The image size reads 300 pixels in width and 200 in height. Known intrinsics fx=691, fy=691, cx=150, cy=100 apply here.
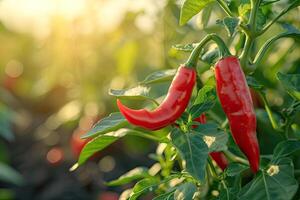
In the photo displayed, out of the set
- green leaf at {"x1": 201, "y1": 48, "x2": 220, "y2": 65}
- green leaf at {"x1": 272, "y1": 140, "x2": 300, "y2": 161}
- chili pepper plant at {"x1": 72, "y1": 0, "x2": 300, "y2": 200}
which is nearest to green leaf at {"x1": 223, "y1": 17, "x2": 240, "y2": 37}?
chili pepper plant at {"x1": 72, "y1": 0, "x2": 300, "y2": 200}

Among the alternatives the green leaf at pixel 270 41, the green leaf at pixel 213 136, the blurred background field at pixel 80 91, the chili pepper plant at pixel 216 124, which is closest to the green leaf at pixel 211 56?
the chili pepper plant at pixel 216 124

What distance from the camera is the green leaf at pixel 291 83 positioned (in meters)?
1.67

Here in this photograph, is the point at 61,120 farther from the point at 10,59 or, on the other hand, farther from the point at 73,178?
the point at 10,59

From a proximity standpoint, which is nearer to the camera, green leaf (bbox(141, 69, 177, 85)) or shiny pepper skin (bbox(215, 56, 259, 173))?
shiny pepper skin (bbox(215, 56, 259, 173))

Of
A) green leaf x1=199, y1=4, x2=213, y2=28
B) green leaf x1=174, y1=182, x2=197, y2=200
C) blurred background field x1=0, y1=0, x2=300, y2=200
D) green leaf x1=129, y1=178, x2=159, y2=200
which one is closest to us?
green leaf x1=174, y1=182, x2=197, y2=200

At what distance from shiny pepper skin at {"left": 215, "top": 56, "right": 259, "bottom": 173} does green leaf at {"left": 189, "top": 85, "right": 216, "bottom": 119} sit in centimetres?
3

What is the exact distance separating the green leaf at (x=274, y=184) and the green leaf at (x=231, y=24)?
330 mm

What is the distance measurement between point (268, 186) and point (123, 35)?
9.98ft

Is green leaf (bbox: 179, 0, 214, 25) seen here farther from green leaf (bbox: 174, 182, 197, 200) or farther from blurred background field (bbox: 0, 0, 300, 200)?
blurred background field (bbox: 0, 0, 300, 200)

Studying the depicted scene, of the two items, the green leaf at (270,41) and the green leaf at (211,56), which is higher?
the green leaf at (270,41)

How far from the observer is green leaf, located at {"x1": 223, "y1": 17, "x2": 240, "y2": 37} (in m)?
1.55

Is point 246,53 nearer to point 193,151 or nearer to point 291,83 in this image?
point 291,83

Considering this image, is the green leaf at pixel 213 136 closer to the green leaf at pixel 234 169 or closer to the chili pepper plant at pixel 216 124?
the chili pepper plant at pixel 216 124

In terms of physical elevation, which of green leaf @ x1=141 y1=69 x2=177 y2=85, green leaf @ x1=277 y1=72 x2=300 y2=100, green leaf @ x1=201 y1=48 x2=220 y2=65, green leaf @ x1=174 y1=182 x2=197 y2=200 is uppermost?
green leaf @ x1=201 y1=48 x2=220 y2=65
